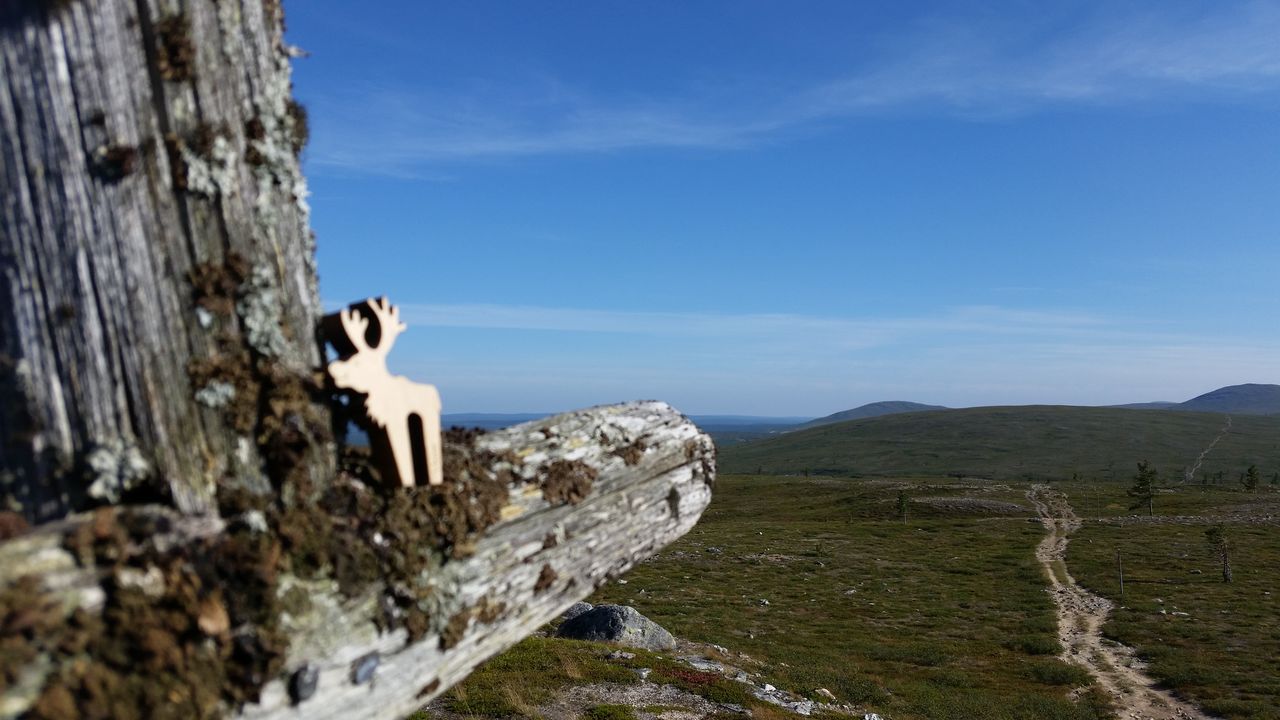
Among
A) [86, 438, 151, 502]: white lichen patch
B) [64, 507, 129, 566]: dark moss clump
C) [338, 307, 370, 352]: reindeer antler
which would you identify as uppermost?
[338, 307, 370, 352]: reindeer antler

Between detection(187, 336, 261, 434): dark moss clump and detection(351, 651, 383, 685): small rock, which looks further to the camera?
detection(351, 651, 383, 685): small rock

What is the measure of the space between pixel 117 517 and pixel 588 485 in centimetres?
145

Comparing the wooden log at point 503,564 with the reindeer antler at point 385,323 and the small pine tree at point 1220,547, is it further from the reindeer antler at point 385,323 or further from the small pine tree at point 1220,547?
the small pine tree at point 1220,547

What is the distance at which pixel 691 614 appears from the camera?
43.0 m

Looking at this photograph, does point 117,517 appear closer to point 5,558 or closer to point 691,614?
point 5,558

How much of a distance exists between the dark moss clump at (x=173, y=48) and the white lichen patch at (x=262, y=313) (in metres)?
0.50

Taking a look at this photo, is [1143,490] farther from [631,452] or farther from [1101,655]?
[631,452]

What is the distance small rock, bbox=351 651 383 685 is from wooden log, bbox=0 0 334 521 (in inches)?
Result: 20.0

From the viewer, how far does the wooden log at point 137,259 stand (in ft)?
5.05

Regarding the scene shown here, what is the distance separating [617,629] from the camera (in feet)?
83.8

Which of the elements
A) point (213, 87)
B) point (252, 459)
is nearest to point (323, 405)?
point (252, 459)

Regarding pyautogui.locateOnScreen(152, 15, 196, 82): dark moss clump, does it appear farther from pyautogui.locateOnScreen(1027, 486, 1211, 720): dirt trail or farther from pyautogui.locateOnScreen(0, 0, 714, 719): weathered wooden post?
pyautogui.locateOnScreen(1027, 486, 1211, 720): dirt trail

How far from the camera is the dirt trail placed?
27.7 m

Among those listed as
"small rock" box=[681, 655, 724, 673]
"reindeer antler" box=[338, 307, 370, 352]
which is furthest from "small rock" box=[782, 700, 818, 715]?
"reindeer antler" box=[338, 307, 370, 352]
